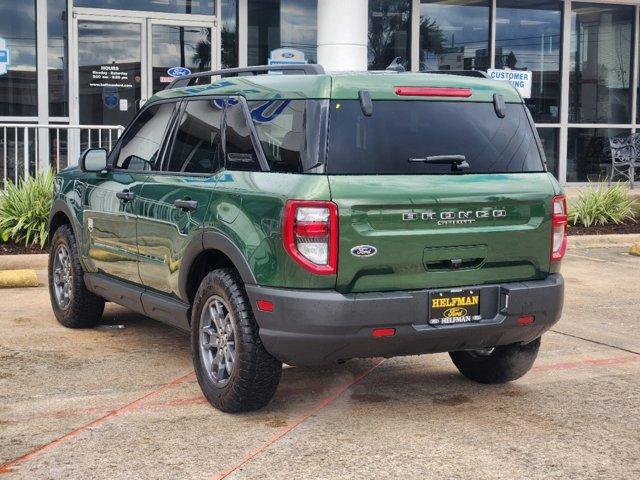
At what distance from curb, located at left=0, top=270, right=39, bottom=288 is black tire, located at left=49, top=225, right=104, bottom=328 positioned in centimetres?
197

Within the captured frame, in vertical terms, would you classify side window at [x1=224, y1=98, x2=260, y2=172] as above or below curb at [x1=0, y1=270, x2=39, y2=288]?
above

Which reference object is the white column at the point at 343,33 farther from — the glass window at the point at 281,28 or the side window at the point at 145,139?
the side window at the point at 145,139

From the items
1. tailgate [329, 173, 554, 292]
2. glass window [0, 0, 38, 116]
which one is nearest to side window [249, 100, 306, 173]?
tailgate [329, 173, 554, 292]

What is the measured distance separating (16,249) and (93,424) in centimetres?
690

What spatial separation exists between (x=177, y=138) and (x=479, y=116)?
196 centimetres

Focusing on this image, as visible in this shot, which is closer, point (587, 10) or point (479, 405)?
point (479, 405)

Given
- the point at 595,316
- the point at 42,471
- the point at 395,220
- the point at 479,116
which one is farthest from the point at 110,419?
the point at 595,316

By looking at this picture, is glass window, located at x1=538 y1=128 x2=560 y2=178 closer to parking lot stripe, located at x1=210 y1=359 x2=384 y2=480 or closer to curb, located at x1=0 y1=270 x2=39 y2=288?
curb, located at x1=0 y1=270 x2=39 y2=288

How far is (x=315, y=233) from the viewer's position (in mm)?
5211

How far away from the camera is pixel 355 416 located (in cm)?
578

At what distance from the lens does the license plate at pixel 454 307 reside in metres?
5.43

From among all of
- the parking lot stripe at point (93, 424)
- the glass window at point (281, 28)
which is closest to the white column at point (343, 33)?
the glass window at point (281, 28)

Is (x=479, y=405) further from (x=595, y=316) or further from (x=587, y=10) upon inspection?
(x=587, y=10)

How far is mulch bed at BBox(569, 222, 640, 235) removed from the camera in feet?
48.7
